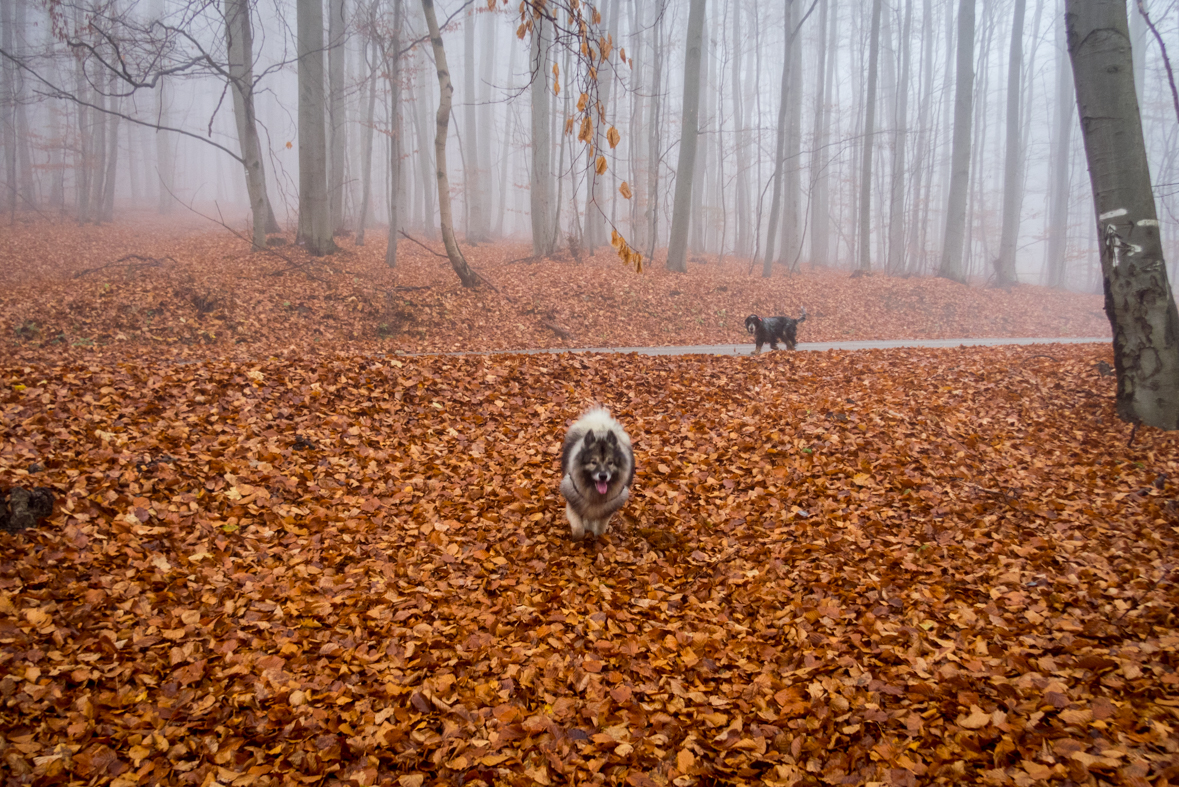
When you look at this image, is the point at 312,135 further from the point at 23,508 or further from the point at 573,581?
the point at 573,581

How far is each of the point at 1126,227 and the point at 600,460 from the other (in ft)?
23.2

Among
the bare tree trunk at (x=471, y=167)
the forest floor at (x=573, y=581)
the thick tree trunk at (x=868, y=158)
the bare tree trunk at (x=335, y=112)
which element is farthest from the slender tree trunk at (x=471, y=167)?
the forest floor at (x=573, y=581)

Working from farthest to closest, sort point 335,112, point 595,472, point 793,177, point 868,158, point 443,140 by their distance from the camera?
1. point 793,177
2. point 868,158
3. point 335,112
4. point 443,140
5. point 595,472

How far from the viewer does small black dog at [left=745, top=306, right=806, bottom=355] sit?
1298 cm

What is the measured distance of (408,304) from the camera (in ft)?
48.8

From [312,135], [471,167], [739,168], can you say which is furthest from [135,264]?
[739,168]

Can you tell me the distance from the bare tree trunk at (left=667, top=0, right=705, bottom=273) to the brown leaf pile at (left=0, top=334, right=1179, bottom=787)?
14611 millimetres

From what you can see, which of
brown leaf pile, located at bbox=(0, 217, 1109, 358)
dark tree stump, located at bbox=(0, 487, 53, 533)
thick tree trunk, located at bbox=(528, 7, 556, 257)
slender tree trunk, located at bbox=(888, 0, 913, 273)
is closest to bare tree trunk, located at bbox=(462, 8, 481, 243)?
brown leaf pile, located at bbox=(0, 217, 1109, 358)

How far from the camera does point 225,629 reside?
4152 mm

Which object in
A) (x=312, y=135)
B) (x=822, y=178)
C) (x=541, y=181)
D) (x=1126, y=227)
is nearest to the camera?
(x=1126, y=227)

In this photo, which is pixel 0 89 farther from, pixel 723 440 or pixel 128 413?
pixel 723 440

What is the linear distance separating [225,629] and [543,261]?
1879 centimetres

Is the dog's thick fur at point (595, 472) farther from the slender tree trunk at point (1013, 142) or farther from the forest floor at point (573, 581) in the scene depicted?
the slender tree trunk at point (1013, 142)

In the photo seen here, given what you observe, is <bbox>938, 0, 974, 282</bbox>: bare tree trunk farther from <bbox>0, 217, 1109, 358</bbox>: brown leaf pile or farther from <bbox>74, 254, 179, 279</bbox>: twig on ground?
<bbox>74, 254, 179, 279</bbox>: twig on ground
